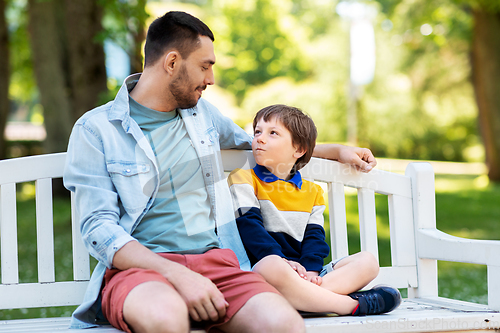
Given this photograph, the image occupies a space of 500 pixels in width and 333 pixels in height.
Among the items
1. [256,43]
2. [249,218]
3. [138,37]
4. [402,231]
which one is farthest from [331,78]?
[249,218]

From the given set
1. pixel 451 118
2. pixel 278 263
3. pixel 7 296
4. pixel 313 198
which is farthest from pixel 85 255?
pixel 451 118

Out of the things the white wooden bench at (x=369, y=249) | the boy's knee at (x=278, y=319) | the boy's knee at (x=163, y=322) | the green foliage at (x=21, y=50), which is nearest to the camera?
the boy's knee at (x=163, y=322)

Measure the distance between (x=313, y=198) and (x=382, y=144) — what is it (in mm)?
24589

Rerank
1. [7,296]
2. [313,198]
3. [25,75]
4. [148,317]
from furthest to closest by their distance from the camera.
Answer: [25,75] → [313,198] → [7,296] → [148,317]

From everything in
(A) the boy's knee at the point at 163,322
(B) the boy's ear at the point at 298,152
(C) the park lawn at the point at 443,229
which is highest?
(B) the boy's ear at the point at 298,152

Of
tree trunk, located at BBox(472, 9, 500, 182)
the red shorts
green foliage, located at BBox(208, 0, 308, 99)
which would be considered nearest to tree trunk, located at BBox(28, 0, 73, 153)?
the red shorts

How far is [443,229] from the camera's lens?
24.4 feet

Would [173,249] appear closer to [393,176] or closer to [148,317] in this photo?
[148,317]

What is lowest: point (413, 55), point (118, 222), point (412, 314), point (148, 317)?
point (412, 314)

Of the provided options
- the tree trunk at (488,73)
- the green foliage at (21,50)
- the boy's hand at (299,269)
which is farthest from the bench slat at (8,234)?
the tree trunk at (488,73)

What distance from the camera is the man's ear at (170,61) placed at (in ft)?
7.45

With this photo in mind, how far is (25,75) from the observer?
1459 centimetres

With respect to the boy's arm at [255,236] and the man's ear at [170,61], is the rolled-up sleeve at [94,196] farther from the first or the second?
the boy's arm at [255,236]

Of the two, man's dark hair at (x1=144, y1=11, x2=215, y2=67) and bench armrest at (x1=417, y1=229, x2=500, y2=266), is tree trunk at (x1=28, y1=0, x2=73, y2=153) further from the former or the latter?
bench armrest at (x1=417, y1=229, x2=500, y2=266)
